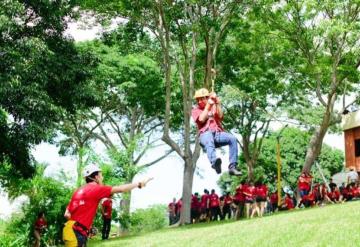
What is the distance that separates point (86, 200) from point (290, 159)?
46.9 meters

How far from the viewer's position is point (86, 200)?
286 inches

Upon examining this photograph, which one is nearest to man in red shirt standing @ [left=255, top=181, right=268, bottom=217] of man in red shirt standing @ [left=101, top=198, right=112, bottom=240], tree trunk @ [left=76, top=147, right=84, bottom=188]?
man in red shirt standing @ [left=101, top=198, right=112, bottom=240]

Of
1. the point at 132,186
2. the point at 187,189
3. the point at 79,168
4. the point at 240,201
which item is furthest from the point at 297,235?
the point at 187,189

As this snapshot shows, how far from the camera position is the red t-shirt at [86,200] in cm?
721

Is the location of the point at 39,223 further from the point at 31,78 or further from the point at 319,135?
the point at 319,135

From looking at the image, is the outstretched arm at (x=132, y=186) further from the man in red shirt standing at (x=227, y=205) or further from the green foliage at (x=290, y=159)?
the green foliage at (x=290, y=159)

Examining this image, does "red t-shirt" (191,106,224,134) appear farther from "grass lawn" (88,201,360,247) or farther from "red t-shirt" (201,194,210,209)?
"red t-shirt" (201,194,210,209)

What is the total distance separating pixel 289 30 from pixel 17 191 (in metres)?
12.4

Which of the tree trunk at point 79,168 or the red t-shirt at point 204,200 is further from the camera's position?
Answer: the red t-shirt at point 204,200

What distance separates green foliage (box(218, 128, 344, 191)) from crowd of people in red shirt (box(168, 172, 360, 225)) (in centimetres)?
2093

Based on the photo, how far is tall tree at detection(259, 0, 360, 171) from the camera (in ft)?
75.0

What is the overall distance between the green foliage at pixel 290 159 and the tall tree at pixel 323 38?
77.8 ft

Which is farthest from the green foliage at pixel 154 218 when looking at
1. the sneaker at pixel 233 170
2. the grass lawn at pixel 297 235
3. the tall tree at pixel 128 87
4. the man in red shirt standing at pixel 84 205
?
the man in red shirt standing at pixel 84 205

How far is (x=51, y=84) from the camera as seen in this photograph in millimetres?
18391
